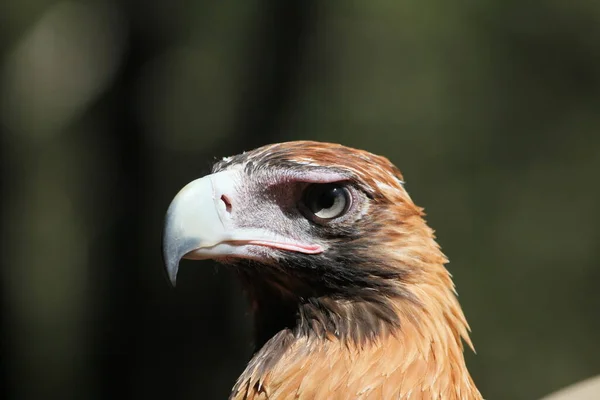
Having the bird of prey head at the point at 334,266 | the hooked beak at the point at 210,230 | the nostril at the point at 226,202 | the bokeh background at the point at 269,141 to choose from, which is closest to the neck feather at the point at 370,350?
the bird of prey head at the point at 334,266

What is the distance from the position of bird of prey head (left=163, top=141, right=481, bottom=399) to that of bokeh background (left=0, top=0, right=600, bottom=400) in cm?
495

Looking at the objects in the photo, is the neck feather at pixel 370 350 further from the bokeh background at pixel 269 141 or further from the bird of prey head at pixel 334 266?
the bokeh background at pixel 269 141

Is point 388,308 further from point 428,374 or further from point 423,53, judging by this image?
point 423,53

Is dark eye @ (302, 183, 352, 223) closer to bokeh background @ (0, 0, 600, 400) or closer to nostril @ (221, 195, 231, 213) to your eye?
nostril @ (221, 195, 231, 213)

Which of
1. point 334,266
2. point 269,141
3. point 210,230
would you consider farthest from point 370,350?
point 269,141

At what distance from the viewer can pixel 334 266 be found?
2.07m

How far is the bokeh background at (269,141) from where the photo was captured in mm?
7141

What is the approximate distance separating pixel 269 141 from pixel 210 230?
507 centimetres

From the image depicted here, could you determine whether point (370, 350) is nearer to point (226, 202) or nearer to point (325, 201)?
point (325, 201)

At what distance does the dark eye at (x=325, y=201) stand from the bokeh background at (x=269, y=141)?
16.4 ft

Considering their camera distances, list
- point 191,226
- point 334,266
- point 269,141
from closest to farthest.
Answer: point 191,226 → point 334,266 → point 269,141

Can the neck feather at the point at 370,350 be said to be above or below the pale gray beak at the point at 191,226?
below

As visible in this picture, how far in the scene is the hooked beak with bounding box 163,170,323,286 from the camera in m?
1.97

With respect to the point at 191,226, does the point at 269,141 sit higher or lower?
higher
